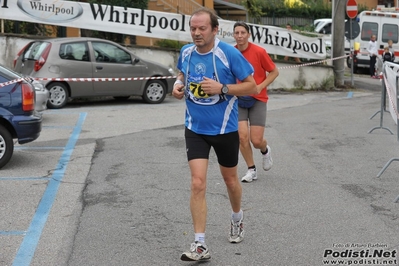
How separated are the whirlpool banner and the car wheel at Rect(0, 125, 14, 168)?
1098cm

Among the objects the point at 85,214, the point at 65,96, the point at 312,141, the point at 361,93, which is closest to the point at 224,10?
the point at 361,93

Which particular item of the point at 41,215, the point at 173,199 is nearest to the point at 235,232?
the point at 173,199

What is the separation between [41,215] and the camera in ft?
24.6

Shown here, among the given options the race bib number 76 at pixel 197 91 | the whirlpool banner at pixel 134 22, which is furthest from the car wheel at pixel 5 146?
the whirlpool banner at pixel 134 22

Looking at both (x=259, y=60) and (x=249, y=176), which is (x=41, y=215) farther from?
(x=259, y=60)

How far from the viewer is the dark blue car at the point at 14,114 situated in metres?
9.94

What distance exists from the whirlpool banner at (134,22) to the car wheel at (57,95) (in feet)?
13.3

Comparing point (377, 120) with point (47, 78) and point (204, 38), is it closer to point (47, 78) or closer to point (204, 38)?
point (47, 78)

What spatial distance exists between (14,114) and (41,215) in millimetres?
2900

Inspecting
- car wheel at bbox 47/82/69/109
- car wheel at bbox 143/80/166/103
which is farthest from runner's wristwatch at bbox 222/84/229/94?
car wheel at bbox 143/80/166/103

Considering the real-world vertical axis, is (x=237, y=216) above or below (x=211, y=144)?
below

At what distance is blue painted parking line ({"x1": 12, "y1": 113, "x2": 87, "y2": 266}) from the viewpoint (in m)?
6.12

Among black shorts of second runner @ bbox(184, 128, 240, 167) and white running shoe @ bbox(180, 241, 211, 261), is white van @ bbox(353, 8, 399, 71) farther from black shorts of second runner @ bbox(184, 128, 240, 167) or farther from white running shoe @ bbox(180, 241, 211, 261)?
white running shoe @ bbox(180, 241, 211, 261)

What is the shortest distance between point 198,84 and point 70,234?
75.9 inches
